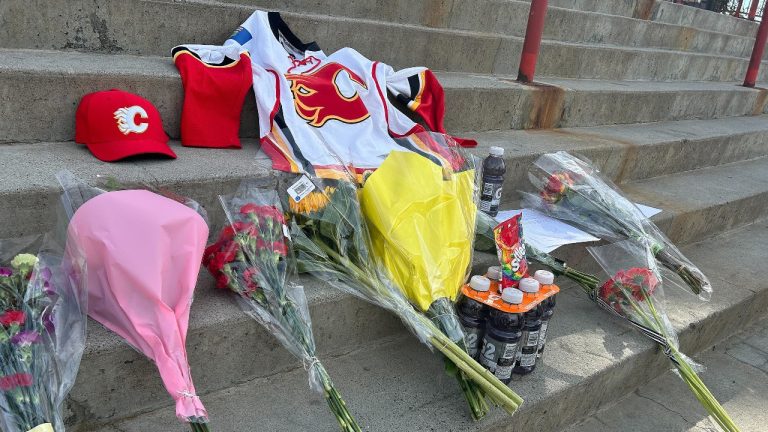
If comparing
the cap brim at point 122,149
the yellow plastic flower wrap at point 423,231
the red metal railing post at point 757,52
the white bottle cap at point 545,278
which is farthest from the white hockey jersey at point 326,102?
the red metal railing post at point 757,52

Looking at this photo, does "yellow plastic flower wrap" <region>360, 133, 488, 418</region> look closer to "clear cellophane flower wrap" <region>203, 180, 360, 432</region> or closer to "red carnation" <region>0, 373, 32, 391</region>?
"clear cellophane flower wrap" <region>203, 180, 360, 432</region>

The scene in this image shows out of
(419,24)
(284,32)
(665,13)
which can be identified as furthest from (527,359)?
(665,13)

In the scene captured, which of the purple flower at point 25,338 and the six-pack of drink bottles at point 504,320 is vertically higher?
the purple flower at point 25,338

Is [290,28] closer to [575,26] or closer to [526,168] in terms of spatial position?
[526,168]

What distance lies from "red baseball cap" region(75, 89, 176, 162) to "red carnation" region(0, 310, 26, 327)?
0.86 meters

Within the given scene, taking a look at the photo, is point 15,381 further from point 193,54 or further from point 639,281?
point 639,281

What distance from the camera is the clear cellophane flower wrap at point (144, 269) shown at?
1575mm

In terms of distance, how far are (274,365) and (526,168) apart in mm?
1869

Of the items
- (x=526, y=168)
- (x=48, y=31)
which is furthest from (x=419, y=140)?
(x=48, y=31)

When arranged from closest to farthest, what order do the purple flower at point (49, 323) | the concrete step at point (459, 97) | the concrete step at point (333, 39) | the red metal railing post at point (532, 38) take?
the purple flower at point (49, 323)
the concrete step at point (459, 97)
the concrete step at point (333, 39)
the red metal railing post at point (532, 38)

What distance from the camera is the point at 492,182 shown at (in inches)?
110

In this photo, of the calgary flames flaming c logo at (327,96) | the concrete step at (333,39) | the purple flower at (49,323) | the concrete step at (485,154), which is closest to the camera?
the purple flower at (49,323)

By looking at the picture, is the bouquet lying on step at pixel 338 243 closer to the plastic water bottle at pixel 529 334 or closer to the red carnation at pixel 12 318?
the plastic water bottle at pixel 529 334

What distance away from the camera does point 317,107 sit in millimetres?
2973
